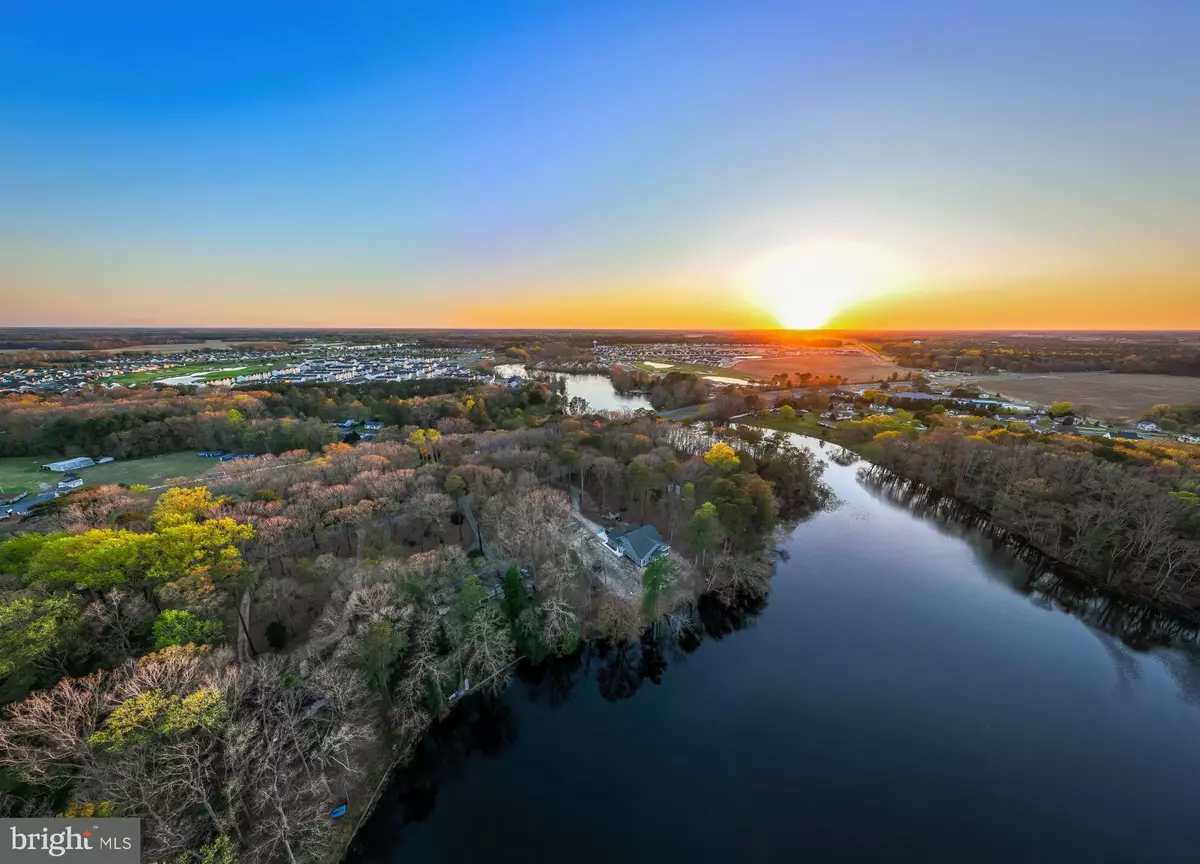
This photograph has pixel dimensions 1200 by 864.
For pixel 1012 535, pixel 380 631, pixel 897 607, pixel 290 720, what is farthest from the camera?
pixel 1012 535

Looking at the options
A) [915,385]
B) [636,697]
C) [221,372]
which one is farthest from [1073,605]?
[221,372]

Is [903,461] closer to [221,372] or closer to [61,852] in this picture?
[61,852]

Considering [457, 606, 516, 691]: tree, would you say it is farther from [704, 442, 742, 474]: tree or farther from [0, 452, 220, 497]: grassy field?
[0, 452, 220, 497]: grassy field

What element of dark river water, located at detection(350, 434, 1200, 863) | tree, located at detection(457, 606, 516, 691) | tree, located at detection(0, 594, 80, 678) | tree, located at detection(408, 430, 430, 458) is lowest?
dark river water, located at detection(350, 434, 1200, 863)

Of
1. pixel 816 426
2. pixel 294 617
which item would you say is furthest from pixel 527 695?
pixel 816 426

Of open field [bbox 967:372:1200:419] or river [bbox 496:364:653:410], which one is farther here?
river [bbox 496:364:653:410]

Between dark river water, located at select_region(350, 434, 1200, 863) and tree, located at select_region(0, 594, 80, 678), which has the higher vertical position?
tree, located at select_region(0, 594, 80, 678)

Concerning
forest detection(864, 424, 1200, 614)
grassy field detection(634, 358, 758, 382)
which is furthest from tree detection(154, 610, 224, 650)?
grassy field detection(634, 358, 758, 382)

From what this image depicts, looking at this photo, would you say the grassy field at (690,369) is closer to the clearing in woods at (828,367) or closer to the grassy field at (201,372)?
the clearing in woods at (828,367)
